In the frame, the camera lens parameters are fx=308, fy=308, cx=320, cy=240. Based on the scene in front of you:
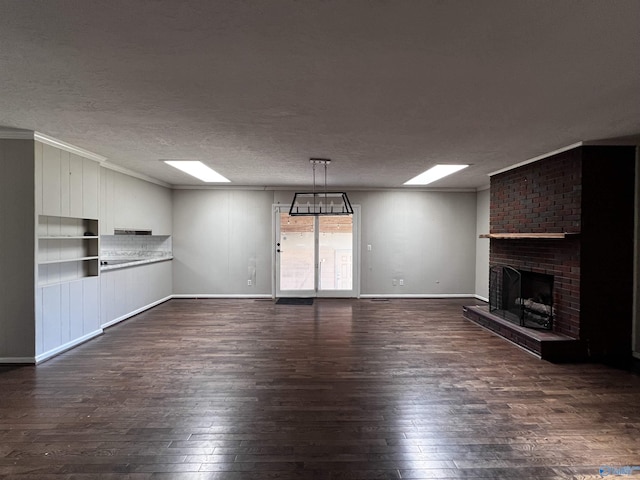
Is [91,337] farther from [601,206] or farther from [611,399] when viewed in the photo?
[601,206]

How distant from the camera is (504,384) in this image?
3.00 meters

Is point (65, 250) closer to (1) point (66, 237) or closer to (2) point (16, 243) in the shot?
(1) point (66, 237)

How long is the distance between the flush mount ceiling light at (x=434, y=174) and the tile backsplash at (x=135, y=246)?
5497mm

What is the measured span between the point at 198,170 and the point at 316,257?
317cm

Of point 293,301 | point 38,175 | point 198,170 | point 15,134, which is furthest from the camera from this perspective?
point 293,301

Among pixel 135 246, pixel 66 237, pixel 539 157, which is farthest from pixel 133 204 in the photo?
pixel 539 157

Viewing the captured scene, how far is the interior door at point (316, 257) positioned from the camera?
712 centimetres

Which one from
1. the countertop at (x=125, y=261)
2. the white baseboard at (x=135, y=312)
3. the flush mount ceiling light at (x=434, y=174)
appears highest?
the flush mount ceiling light at (x=434, y=174)

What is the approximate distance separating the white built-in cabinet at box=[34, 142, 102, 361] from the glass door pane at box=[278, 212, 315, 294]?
140 inches

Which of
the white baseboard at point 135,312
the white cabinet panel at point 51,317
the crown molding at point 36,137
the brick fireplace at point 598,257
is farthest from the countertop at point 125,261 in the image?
the brick fireplace at point 598,257

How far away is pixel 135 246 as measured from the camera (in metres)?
6.45

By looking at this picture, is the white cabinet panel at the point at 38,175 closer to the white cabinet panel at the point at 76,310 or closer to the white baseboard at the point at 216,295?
the white cabinet panel at the point at 76,310

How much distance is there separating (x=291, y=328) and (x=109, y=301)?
→ 293 cm

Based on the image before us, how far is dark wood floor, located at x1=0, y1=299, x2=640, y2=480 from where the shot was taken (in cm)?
194
